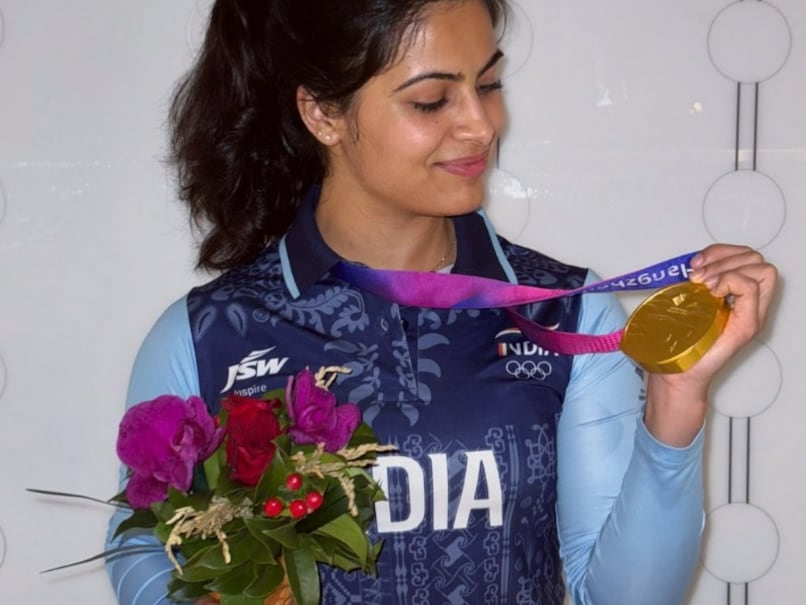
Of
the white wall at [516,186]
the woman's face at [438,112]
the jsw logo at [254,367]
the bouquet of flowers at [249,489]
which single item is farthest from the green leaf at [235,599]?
the white wall at [516,186]

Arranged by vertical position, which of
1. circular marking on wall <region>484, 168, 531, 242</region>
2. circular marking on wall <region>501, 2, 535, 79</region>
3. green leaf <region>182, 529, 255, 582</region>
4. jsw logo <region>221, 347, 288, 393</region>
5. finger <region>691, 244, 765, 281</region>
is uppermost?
circular marking on wall <region>501, 2, 535, 79</region>

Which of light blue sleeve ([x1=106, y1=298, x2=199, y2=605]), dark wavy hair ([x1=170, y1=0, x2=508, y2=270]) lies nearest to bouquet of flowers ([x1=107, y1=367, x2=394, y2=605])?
light blue sleeve ([x1=106, y1=298, x2=199, y2=605])

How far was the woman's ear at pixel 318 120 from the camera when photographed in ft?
4.55

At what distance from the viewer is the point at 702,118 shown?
5.78ft

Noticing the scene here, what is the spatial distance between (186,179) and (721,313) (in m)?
0.71

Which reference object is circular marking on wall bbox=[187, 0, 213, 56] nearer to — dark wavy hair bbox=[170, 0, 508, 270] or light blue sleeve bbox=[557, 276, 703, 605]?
dark wavy hair bbox=[170, 0, 508, 270]

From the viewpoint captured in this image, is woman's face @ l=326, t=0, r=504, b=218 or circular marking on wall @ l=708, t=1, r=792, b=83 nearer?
woman's face @ l=326, t=0, r=504, b=218

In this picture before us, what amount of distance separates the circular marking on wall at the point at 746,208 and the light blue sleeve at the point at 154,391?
2.54 feet

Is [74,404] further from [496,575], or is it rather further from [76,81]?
[496,575]

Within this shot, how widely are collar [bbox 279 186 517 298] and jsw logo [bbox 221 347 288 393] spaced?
0.25ft

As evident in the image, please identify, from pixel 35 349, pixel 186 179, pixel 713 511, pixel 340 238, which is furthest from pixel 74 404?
pixel 713 511

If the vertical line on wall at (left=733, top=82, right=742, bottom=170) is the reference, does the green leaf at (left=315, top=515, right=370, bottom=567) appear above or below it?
below

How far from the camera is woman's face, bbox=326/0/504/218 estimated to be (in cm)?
128

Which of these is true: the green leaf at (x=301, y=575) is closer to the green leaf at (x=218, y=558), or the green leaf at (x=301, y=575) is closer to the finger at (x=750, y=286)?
the green leaf at (x=218, y=558)
